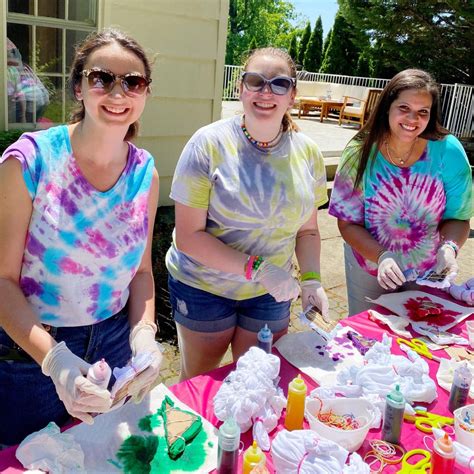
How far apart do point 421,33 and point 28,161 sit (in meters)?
15.7

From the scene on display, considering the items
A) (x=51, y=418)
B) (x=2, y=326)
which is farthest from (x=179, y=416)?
(x=2, y=326)

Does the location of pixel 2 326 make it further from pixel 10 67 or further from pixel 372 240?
pixel 10 67

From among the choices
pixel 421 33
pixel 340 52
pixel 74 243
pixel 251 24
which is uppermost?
Answer: pixel 251 24

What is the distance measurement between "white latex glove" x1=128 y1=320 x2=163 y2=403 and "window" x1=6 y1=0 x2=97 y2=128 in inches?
116

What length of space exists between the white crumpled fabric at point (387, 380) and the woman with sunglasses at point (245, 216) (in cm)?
30

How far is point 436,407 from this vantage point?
65.4 inches

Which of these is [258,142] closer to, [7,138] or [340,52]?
[7,138]

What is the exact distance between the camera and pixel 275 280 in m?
1.77

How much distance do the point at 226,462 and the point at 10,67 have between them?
378cm

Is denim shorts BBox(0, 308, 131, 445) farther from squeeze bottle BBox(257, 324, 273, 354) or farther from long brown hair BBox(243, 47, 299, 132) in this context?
long brown hair BBox(243, 47, 299, 132)

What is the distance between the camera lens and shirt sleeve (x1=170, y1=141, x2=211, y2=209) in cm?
176

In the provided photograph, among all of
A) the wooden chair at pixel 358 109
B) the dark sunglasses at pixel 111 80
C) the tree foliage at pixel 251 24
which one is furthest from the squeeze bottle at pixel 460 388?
the tree foliage at pixel 251 24

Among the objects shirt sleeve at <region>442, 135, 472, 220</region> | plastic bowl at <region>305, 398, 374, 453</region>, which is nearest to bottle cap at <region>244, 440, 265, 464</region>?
plastic bowl at <region>305, 398, 374, 453</region>

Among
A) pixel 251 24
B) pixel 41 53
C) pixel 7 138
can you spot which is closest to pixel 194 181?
pixel 7 138
